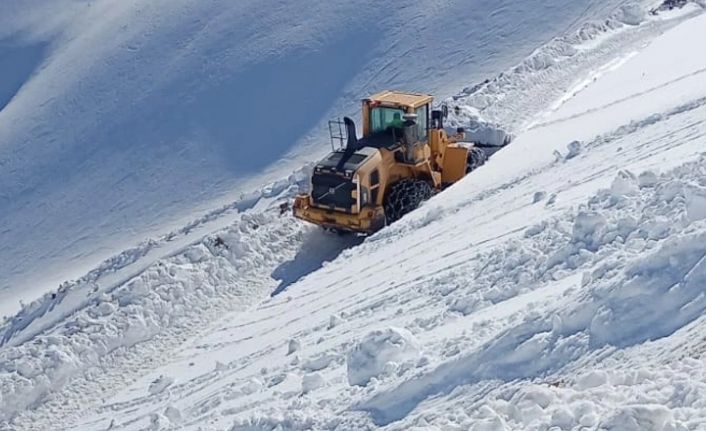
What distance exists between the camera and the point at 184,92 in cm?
2200

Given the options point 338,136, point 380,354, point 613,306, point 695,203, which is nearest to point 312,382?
point 380,354

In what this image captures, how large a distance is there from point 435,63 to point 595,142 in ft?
28.0

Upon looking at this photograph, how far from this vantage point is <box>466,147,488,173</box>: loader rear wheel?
1461 centimetres

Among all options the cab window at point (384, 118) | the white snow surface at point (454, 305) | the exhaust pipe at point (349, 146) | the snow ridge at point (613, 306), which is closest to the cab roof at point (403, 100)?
the cab window at point (384, 118)

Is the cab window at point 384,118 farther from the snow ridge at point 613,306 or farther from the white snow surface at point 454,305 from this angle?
the snow ridge at point 613,306

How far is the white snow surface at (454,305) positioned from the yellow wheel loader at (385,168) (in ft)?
1.34

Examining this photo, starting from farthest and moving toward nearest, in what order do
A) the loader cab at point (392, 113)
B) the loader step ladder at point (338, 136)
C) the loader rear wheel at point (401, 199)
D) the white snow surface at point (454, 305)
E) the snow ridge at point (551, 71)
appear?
the snow ridge at point (551, 71) → the loader step ladder at point (338, 136) → the loader cab at point (392, 113) → the loader rear wheel at point (401, 199) → the white snow surface at point (454, 305)

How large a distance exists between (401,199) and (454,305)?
490 cm

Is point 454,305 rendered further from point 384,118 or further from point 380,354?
point 384,118

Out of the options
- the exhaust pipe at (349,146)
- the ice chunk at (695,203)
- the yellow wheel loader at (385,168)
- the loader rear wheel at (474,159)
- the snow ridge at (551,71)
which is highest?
the ice chunk at (695,203)

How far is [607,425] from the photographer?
5332 mm

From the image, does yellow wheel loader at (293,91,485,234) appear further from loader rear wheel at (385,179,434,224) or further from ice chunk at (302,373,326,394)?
ice chunk at (302,373,326,394)

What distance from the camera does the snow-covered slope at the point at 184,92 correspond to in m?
18.0

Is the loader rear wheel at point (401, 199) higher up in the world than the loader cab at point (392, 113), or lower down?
lower down
